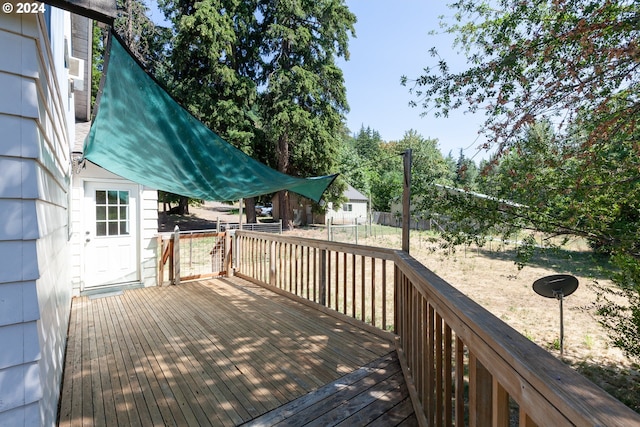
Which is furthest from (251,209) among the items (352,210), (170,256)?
(352,210)

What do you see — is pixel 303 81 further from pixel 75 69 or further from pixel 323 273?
pixel 323 273

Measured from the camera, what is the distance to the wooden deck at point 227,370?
6.61 feet

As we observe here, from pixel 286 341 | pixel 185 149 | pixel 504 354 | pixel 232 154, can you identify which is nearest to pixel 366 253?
pixel 286 341

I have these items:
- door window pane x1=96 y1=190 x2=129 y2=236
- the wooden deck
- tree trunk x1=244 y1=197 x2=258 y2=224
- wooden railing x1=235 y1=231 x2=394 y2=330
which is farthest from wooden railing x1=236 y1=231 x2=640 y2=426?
tree trunk x1=244 y1=197 x2=258 y2=224

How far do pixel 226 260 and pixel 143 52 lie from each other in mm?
10964

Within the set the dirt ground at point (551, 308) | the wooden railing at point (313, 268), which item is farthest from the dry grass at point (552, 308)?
the wooden railing at point (313, 268)

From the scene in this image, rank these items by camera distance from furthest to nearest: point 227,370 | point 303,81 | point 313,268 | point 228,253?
1. point 303,81
2. point 228,253
3. point 313,268
4. point 227,370

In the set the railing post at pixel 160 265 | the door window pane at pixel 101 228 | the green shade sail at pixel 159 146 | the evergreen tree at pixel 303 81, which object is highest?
the evergreen tree at pixel 303 81

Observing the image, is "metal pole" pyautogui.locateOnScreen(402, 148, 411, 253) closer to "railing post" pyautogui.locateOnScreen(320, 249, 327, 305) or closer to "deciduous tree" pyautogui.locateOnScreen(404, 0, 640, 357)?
"deciduous tree" pyautogui.locateOnScreen(404, 0, 640, 357)

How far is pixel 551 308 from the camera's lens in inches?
226

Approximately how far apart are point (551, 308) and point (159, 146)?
675cm

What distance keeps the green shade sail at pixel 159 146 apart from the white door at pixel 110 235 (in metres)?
1.46

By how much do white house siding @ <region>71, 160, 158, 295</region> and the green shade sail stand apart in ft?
4.34

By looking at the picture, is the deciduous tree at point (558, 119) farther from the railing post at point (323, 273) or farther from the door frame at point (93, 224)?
the door frame at point (93, 224)
